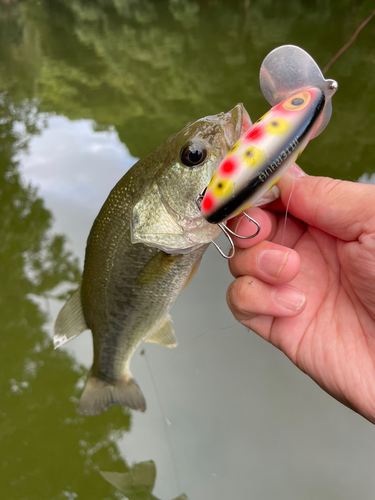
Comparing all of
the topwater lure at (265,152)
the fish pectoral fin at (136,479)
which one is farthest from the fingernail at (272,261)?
the fish pectoral fin at (136,479)

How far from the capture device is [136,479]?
1962mm

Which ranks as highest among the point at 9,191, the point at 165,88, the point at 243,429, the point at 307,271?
the point at 165,88

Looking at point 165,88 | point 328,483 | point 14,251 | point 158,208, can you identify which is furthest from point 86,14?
point 328,483

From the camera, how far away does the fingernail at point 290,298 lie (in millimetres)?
1110

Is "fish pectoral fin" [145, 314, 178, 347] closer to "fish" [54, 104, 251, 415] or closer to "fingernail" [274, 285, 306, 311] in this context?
"fish" [54, 104, 251, 415]

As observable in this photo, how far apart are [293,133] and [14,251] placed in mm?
2933

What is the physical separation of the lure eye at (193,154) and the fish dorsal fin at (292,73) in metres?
0.25

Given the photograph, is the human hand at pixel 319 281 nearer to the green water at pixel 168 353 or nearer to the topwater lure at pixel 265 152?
the topwater lure at pixel 265 152

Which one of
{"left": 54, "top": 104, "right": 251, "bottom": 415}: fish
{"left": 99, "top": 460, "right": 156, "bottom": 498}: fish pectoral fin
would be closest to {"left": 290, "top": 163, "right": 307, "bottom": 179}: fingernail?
{"left": 54, "top": 104, "right": 251, "bottom": 415}: fish

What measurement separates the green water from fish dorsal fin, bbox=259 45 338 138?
1.55 meters

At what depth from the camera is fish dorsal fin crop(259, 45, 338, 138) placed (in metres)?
0.81

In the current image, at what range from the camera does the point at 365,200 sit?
3.18 ft

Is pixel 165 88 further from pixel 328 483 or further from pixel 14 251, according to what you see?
pixel 328 483

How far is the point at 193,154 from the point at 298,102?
354mm
